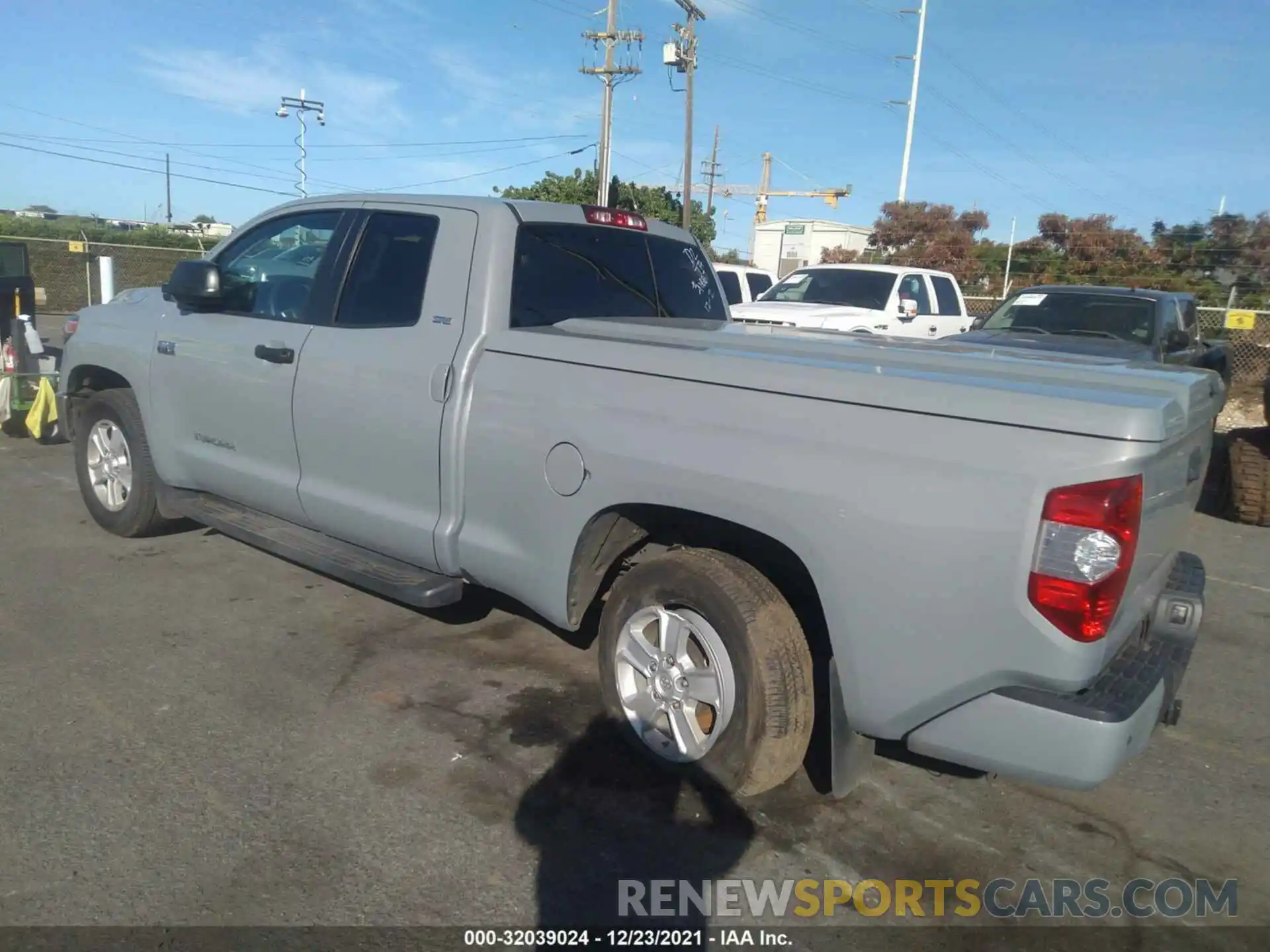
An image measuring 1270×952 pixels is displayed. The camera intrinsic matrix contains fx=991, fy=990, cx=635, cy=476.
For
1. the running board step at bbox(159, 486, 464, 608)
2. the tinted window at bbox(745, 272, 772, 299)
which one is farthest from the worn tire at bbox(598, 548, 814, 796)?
the tinted window at bbox(745, 272, 772, 299)

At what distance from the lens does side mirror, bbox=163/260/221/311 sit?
184 inches

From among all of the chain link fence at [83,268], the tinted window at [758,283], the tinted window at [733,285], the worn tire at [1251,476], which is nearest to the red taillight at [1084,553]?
the worn tire at [1251,476]

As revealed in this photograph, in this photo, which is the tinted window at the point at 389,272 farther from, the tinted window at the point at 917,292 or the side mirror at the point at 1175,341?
the tinted window at the point at 917,292

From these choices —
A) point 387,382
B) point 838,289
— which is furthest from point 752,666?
point 838,289

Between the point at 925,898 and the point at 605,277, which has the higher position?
the point at 605,277

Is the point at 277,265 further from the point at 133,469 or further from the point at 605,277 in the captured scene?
the point at 605,277

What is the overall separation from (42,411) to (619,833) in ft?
24.9

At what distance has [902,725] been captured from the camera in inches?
109

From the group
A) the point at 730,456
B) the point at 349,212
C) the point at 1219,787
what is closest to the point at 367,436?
the point at 349,212

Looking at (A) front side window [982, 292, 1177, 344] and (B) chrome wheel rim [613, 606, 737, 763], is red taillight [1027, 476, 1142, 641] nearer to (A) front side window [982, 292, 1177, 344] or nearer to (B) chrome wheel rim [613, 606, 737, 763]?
(B) chrome wheel rim [613, 606, 737, 763]

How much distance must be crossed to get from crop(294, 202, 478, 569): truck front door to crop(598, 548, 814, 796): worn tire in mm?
1206

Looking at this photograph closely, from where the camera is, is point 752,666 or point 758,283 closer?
point 752,666

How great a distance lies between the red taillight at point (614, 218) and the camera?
4.50 metres

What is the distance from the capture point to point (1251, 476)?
7.93m
